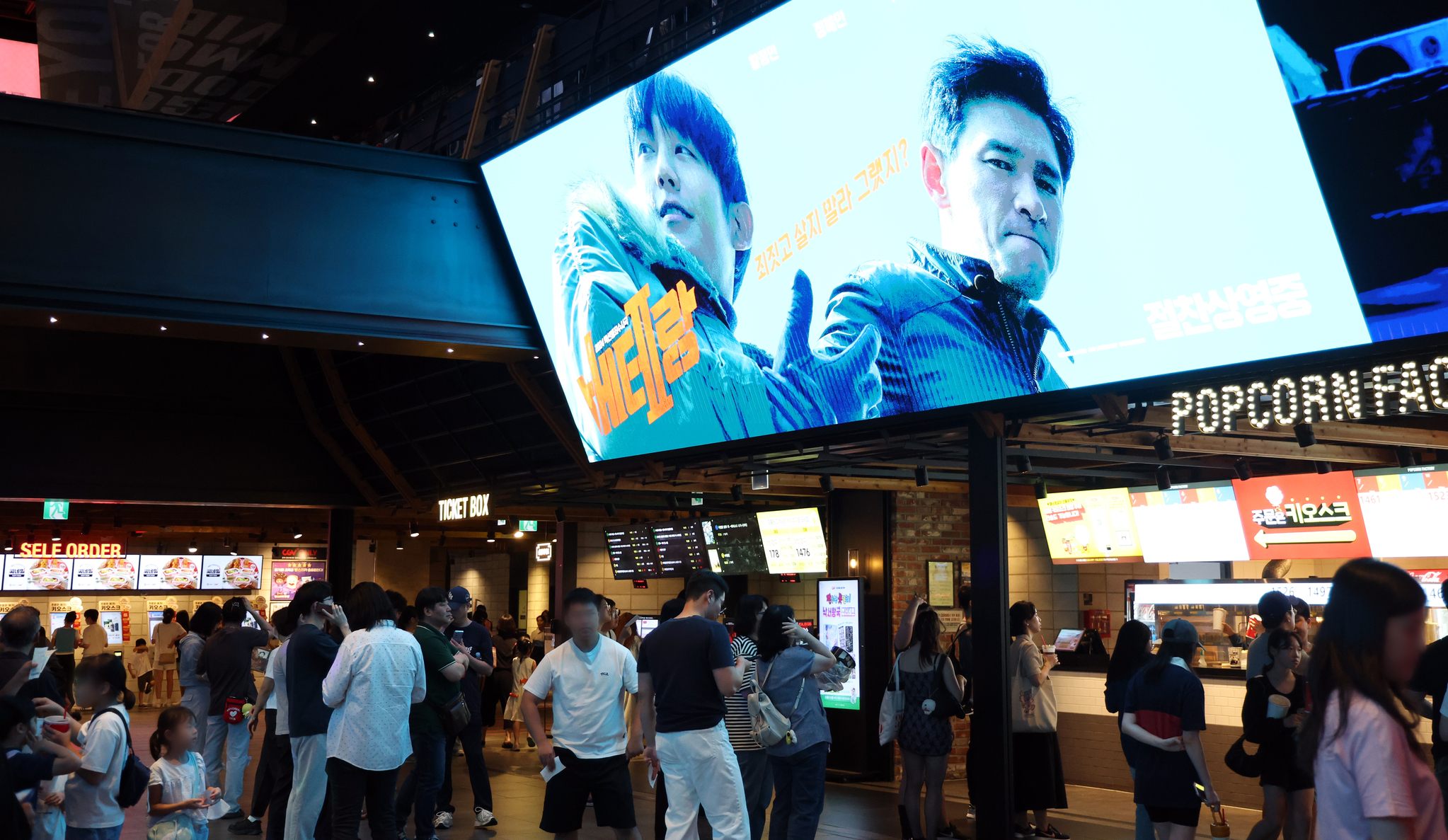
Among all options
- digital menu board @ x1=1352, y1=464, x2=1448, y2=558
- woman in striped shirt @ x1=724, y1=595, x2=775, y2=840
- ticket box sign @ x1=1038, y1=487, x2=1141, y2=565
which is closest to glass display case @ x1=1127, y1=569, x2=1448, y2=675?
ticket box sign @ x1=1038, y1=487, x2=1141, y2=565

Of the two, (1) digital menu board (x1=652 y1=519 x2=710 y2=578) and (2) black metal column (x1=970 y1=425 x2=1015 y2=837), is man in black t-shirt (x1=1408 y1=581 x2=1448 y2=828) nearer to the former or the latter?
(2) black metal column (x1=970 y1=425 x2=1015 y2=837)

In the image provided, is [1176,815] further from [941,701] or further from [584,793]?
[584,793]

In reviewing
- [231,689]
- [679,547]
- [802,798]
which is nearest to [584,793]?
[802,798]

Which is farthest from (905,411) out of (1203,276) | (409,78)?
(409,78)

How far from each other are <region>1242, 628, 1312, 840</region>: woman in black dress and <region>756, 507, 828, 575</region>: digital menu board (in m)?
6.28

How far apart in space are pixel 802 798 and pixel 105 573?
1945cm

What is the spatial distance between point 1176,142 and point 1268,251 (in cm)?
70

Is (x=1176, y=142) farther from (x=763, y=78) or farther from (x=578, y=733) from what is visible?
(x=578, y=733)

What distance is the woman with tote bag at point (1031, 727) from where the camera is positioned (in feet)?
25.4

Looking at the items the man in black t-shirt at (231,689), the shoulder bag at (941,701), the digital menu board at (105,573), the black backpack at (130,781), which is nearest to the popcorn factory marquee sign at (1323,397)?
the shoulder bag at (941,701)

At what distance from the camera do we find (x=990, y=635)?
717 centimetres

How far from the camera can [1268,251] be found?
5.40m

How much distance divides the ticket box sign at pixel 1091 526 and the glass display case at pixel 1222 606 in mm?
408

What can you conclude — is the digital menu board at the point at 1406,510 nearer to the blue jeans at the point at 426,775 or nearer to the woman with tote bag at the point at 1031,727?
the woman with tote bag at the point at 1031,727
